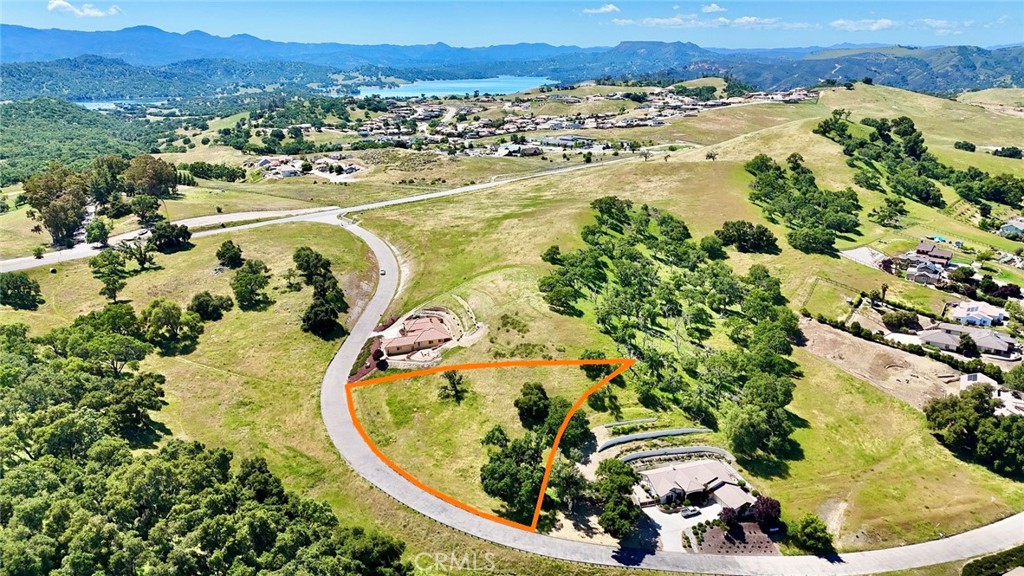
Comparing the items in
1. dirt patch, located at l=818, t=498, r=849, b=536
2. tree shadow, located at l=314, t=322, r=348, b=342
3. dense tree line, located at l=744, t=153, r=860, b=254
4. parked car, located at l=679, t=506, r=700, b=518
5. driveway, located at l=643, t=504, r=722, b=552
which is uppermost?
dense tree line, located at l=744, t=153, r=860, b=254

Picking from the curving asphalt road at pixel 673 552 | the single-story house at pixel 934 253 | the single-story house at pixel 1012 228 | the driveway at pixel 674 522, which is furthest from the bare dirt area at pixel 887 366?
the single-story house at pixel 1012 228

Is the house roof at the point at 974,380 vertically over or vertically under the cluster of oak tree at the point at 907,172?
under

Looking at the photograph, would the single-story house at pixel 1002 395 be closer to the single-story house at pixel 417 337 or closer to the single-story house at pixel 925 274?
the single-story house at pixel 925 274

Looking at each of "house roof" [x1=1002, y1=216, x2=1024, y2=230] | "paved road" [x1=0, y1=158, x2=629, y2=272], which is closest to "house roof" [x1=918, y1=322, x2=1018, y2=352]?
"house roof" [x1=1002, y1=216, x2=1024, y2=230]

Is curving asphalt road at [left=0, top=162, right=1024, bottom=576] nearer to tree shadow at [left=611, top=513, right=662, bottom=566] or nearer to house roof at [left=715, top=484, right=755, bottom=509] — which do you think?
tree shadow at [left=611, top=513, right=662, bottom=566]

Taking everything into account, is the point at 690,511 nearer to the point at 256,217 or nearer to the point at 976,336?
the point at 976,336

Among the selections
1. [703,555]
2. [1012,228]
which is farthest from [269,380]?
[1012,228]
